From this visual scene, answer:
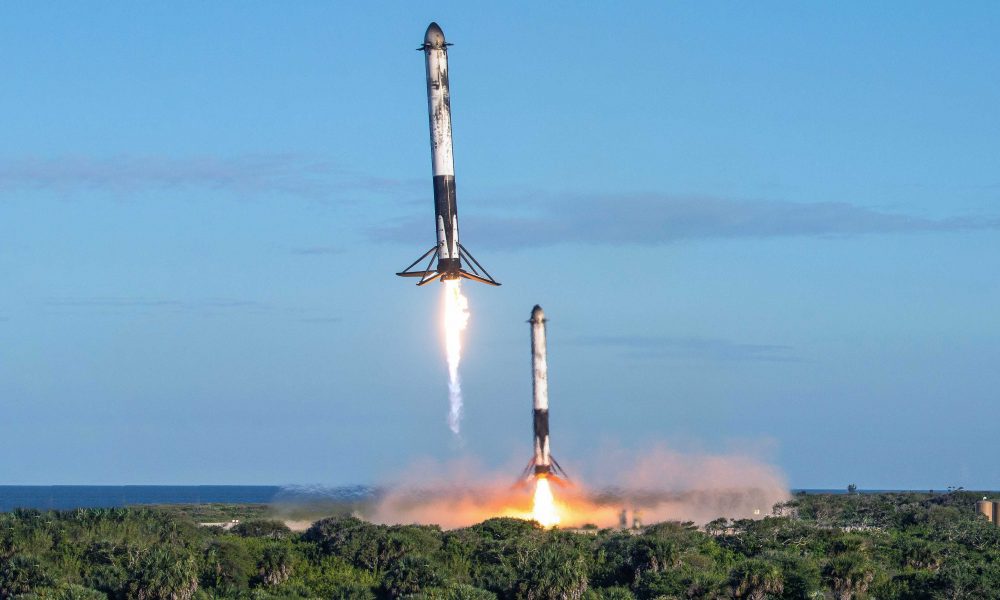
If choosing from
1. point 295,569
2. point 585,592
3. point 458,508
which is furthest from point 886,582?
point 458,508

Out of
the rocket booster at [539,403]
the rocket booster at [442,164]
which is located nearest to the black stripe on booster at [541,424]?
the rocket booster at [539,403]

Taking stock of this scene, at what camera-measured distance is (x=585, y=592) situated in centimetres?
8562

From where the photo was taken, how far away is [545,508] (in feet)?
416

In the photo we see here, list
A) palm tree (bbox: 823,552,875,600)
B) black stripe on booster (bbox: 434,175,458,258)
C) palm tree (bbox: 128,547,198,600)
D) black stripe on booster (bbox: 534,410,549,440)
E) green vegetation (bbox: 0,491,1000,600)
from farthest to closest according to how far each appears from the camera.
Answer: black stripe on booster (bbox: 534,410,549,440), black stripe on booster (bbox: 434,175,458,258), palm tree (bbox: 823,552,875,600), green vegetation (bbox: 0,491,1000,600), palm tree (bbox: 128,547,198,600)

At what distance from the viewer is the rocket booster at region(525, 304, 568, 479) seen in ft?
397

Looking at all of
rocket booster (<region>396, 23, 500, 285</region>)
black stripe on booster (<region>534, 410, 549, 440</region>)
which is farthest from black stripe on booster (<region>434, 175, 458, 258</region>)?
black stripe on booster (<region>534, 410, 549, 440</region>)

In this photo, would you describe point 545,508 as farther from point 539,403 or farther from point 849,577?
point 849,577

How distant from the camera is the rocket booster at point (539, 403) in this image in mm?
121125

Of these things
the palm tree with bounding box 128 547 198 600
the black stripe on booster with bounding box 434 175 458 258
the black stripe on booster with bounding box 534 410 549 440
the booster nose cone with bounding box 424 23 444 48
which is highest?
the booster nose cone with bounding box 424 23 444 48

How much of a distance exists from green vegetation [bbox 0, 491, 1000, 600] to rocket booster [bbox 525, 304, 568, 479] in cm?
532

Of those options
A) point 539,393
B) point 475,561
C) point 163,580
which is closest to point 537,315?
point 539,393

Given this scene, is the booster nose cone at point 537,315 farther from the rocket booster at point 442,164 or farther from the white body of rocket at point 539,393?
the rocket booster at point 442,164

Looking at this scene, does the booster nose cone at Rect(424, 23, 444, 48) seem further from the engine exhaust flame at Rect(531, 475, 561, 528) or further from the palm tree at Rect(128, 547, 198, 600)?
the engine exhaust flame at Rect(531, 475, 561, 528)

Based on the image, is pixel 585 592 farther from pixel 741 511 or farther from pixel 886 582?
pixel 741 511
